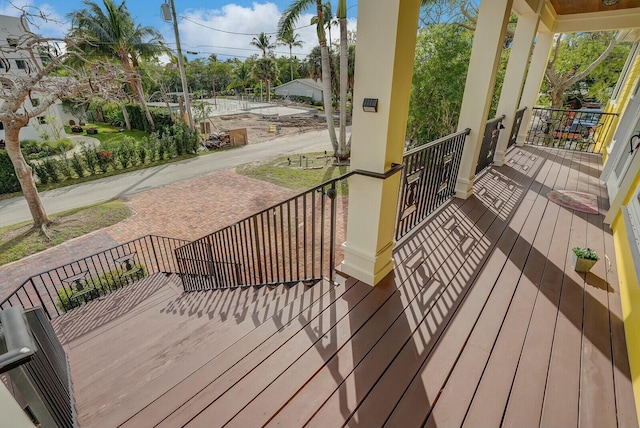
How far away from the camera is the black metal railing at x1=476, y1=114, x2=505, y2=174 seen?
178 inches

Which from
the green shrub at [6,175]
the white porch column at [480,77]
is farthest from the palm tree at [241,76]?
the white porch column at [480,77]

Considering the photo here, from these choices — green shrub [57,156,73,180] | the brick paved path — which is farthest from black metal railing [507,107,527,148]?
green shrub [57,156,73,180]

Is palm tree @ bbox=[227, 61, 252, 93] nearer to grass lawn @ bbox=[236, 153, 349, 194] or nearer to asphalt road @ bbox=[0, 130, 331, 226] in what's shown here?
asphalt road @ bbox=[0, 130, 331, 226]

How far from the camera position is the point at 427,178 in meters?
3.23

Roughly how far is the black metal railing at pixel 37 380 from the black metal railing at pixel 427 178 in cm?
256

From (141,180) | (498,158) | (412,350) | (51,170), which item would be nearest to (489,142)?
(498,158)

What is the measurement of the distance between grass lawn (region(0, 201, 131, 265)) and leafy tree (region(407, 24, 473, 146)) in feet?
31.1

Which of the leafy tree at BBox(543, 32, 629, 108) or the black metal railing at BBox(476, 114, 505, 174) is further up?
the leafy tree at BBox(543, 32, 629, 108)

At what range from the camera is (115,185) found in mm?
11000

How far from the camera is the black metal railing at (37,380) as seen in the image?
997 millimetres

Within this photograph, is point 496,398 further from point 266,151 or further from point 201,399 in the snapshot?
point 266,151

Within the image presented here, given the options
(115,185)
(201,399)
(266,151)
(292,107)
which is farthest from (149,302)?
(292,107)

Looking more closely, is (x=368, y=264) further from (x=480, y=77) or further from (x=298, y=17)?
(x=298, y=17)

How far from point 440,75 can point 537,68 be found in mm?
2844
